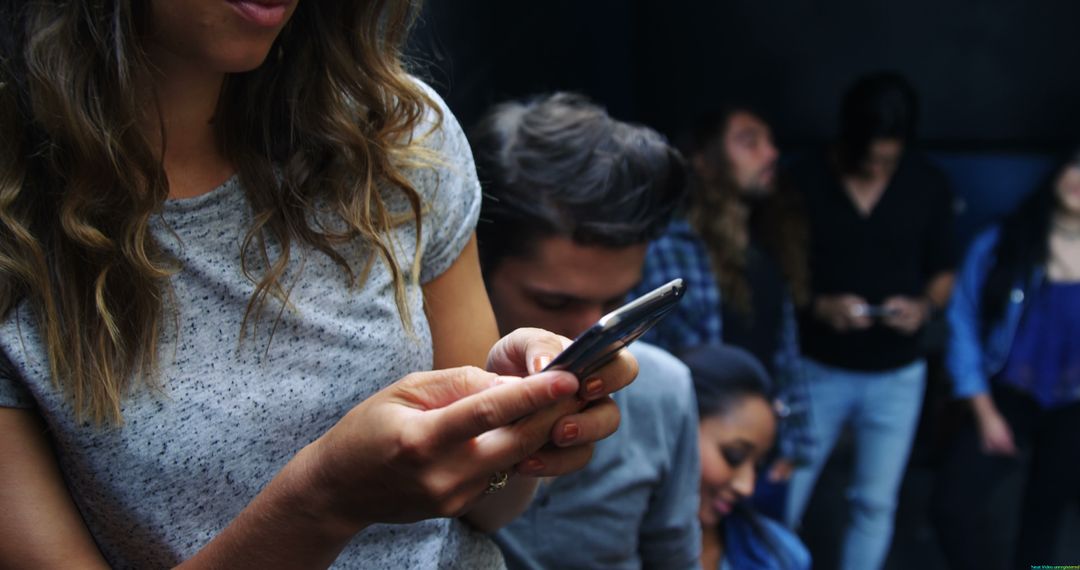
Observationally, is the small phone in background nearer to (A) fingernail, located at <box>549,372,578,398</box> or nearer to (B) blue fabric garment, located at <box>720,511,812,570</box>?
(B) blue fabric garment, located at <box>720,511,812,570</box>

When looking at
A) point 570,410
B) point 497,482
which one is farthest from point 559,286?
point 570,410

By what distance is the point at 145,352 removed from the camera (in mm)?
1023

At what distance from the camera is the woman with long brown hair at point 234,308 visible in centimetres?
96

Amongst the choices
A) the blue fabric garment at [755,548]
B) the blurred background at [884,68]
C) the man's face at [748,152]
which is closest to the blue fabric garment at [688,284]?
the man's face at [748,152]

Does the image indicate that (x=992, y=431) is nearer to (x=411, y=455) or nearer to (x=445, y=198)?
(x=445, y=198)

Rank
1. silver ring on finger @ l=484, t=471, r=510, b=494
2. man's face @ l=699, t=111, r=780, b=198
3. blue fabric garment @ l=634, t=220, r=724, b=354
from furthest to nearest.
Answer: man's face @ l=699, t=111, r=780, b=198, blue fabric garment @ l=634, t=220, r=724, b=354, silver ring on finger @ l=484, t=471, r=510, b=494

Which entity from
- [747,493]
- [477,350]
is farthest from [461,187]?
[747,493]

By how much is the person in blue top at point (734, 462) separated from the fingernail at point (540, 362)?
1303 millimetres

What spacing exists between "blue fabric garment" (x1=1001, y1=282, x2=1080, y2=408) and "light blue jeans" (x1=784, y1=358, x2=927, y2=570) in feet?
1.09

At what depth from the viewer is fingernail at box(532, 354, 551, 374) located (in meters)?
1.00

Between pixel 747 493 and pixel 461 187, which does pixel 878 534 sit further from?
pixel 461 187

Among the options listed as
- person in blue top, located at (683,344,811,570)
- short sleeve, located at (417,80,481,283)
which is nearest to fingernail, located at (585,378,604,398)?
short sleeve, located at (417,80,481,283)

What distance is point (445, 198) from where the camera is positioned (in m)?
1.23

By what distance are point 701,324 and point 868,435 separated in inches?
41.5
